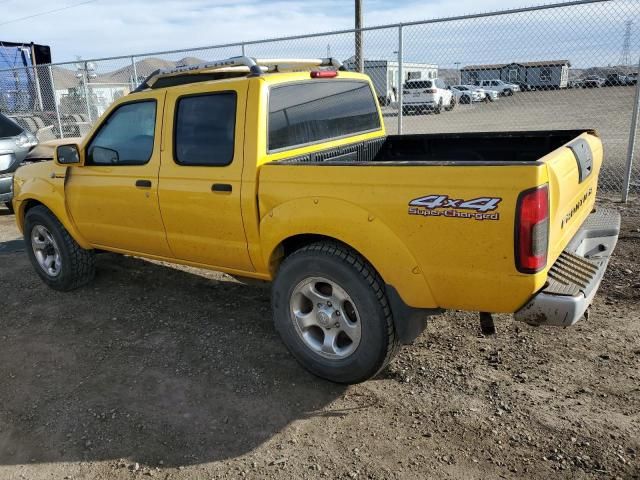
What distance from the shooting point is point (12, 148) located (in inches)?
331

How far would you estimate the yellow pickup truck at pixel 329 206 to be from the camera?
258 cm

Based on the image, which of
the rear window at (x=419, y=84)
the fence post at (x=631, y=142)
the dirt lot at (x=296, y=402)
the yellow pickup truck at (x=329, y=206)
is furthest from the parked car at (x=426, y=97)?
the dirt lot at (x=296, y=402)

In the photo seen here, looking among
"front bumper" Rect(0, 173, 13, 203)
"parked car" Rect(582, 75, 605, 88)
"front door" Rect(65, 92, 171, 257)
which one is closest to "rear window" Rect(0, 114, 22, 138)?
"front bumper" Rect(0, 173, 13, 203)

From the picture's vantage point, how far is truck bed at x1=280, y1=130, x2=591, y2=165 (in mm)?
3922

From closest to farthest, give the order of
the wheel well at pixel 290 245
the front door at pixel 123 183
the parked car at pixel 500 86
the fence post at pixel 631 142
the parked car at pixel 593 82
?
1. the wheel well at pixel 290 245
2. the front door at pixel 123 183
3. the fence post at pixel 631 142
4. the parked car at pixel 593 82
5. the parked car at pixel 500 86

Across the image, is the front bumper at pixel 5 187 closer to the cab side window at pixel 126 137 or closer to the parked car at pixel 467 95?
the cab side window at pixel 126 137

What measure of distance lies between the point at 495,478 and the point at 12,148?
8543mm

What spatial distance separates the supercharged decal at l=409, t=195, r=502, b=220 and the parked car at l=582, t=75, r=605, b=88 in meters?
6.17

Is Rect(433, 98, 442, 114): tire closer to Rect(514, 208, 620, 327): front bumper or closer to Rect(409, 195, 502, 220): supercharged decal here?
Rect(514, 208, 620, 327): front bumper

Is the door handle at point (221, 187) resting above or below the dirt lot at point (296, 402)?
above

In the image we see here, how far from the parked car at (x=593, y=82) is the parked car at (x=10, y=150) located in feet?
27.9

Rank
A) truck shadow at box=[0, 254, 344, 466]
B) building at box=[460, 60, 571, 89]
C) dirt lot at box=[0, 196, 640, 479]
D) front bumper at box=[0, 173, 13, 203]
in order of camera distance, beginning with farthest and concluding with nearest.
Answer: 1. front bumper at box=[0, 173, 13, 203]
2. building at box=[460, 60, 571, 89]
3. truck shadow at box=[0, 254, 344, 466]
4. dirt lot at box=[0, 196, 640, 479]

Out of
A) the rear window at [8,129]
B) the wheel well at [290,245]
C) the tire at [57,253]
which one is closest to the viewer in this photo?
the wheel well at [290,245]

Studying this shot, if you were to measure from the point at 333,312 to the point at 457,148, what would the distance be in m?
1.95
